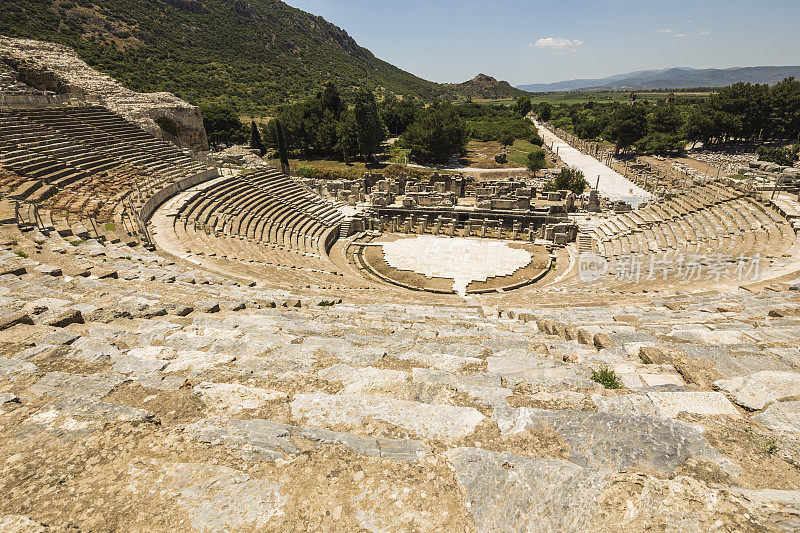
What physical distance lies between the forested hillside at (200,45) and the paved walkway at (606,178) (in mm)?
64291

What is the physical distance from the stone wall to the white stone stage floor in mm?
21727

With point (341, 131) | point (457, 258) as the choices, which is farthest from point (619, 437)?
point (341, 131)

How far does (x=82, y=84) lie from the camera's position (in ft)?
97.4

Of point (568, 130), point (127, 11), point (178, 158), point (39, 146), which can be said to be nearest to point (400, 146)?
point (178, 158)

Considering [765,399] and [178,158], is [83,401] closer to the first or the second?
[765,399]

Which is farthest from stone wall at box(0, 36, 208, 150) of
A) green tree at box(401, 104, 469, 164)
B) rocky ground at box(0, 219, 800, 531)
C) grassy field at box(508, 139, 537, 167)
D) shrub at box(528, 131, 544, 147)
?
shrub at box(528, 131, 544, 147)

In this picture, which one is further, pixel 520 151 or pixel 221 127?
pixel 520 151

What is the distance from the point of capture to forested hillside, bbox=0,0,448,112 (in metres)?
69.9

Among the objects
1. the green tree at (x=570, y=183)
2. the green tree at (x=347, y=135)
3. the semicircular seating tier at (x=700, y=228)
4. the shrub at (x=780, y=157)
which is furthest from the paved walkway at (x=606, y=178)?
the green tree at (x=347, y=135)

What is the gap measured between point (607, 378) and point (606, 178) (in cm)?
4872

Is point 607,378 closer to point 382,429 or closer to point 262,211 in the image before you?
point 382,429

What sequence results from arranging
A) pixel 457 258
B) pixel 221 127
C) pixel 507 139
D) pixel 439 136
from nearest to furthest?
pixel 457 258 → pixel 439 136 → pixel 221 127 → pixel 507 139

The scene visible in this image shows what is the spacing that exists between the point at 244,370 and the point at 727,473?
15.6 ft

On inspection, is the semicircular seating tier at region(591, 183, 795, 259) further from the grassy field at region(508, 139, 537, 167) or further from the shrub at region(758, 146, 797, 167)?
the grassy field at region(508, 139, 537, 167)
